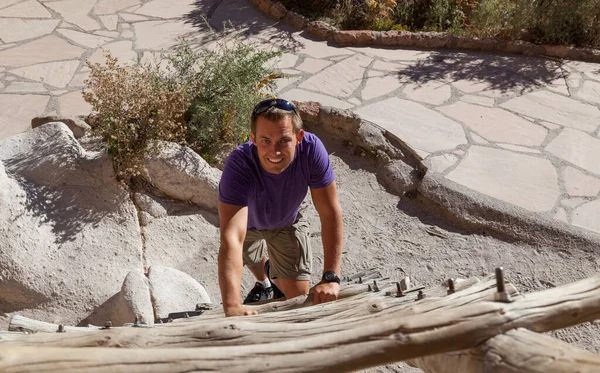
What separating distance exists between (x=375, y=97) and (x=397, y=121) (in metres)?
0.47

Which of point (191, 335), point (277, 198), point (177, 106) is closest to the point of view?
point (191, 335)

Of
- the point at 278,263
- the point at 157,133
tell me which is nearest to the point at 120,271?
the point at 157,133

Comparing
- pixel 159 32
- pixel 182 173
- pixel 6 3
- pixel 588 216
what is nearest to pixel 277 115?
pixel 182 173

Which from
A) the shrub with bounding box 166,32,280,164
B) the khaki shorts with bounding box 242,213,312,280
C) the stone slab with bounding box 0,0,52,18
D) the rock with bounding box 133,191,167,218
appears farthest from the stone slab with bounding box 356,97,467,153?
the stone slab with bounding box 0,0,52,18

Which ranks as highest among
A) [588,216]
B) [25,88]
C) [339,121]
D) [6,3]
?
[6,3]

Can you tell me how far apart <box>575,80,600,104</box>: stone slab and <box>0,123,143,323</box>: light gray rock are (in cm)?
431

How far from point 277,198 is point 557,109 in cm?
396

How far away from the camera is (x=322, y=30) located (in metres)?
7.53

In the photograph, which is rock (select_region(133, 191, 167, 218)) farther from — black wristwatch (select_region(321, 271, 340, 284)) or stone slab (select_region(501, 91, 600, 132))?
stone slab (select_region(501, 91, 600, 132))

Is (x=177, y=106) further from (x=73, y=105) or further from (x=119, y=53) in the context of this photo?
(x=119, y=53)

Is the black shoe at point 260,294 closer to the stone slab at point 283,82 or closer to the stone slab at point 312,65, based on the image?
the stone slab at point 283,82

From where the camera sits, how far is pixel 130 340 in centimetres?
184

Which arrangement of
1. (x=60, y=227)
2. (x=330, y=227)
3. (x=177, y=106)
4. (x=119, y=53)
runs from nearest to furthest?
(x=330, y=227) → (x=60, y=227) → (x=177, y=106) → (x=119, y=53)

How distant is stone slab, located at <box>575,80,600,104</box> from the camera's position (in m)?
6.61
